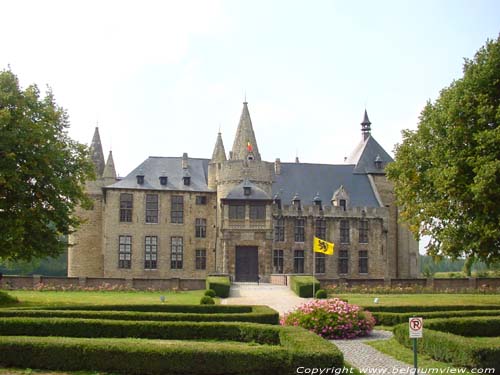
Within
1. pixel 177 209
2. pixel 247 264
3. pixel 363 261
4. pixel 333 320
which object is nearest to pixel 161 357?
pixel 333 320

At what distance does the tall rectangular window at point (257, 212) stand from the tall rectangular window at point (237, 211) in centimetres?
66

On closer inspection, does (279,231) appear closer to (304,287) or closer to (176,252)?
(176,252)

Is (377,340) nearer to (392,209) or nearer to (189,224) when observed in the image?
(189,224)

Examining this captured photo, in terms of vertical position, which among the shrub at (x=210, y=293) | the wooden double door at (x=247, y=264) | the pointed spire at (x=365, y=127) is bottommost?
the shrub at (x=210, y=293)

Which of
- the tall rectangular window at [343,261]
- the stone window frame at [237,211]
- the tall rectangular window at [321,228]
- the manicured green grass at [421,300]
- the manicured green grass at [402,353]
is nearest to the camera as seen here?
the manicured green grass at [402,353]

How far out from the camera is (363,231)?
51.0 m

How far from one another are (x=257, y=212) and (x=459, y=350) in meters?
32.0

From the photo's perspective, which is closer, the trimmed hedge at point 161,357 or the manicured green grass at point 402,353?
the trimmed hedge at point 161,357

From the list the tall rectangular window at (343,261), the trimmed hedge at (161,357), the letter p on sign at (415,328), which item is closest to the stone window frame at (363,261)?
the tall rectangular window at (343,261)

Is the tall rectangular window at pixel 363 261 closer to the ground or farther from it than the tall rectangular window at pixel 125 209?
closer to the ground

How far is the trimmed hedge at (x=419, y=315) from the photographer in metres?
22.0

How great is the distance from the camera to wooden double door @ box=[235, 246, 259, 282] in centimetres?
4672

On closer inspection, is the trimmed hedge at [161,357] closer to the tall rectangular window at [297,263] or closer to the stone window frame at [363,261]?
the tall rectangular window at [297,263]

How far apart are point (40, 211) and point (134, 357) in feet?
55.7
